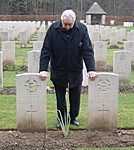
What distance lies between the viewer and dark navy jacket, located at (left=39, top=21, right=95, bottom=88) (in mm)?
6238

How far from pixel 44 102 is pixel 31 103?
0.19 m

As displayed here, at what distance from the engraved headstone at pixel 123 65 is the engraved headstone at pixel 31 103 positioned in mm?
4290

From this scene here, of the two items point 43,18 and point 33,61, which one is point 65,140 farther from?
point 43,18

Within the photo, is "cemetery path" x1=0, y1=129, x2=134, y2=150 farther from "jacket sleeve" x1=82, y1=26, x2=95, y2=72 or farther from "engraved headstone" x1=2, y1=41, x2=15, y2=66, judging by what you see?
"engraved headstone" x1=2, y1=41, x2=15, y2=66

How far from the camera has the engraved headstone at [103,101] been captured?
20.6 feet

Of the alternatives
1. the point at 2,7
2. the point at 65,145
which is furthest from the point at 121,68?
the point at 2,7

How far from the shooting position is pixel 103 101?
6379 mm

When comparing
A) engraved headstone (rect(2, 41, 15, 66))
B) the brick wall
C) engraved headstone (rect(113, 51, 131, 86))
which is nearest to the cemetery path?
engraved headstone (rect(113, 51, 131, 86))

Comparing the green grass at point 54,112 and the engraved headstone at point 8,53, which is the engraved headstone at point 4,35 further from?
the green grass at point 54,112

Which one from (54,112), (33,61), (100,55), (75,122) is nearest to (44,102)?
(75,122)

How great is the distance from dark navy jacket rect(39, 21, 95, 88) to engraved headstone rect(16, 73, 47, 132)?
10.6 inches

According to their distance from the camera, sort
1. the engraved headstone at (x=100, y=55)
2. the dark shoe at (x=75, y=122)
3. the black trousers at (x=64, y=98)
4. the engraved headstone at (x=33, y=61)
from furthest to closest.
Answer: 1. the engraved headstone at (x=100, y=55)
2. the engraved headstone at (x=33, y=61)
3. the dark shoe at (x=75, y=122)
4. the black trousers at (x=64, y=98)

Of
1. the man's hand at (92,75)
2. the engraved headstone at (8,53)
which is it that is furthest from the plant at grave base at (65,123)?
the engraved headstone at (8,53)

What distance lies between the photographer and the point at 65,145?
19.1ft
